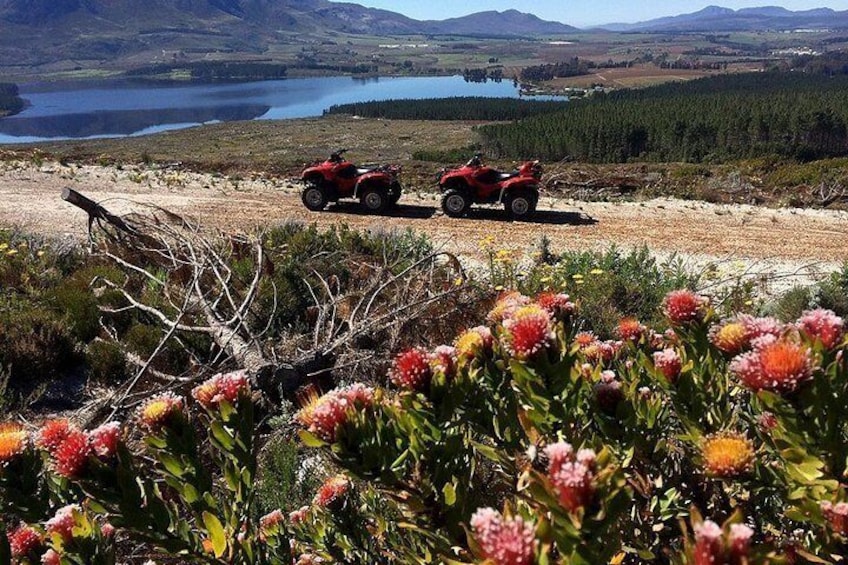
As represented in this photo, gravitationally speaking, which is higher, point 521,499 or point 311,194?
point 521,499

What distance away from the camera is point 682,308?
1933mm

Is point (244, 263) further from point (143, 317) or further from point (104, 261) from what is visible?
point (104, 261)

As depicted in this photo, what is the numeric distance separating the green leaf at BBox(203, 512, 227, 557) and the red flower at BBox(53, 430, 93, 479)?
1.13ft

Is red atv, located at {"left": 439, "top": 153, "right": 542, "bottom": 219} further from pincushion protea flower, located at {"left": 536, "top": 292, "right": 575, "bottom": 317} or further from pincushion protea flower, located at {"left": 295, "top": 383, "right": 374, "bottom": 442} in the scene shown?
pincushion protea flower, located at {"left": 295, "top": 383, "right": 374, "bottom": 442}

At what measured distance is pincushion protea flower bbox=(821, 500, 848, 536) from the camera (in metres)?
1.29

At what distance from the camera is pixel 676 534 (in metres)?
1.77

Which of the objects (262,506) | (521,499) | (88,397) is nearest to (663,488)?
(521,499)

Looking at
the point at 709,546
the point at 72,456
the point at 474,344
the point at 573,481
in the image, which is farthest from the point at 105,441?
the point at 709,546

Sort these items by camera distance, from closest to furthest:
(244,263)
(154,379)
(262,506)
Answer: (262,506) < (154,379) < (244,263)

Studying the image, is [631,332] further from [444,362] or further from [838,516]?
[838,516]

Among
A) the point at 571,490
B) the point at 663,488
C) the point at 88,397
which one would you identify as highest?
the point at 571,490

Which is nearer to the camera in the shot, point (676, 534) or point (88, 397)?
point (676, 534)

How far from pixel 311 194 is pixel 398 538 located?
12327mm

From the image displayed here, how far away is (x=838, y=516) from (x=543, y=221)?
38.6ft
